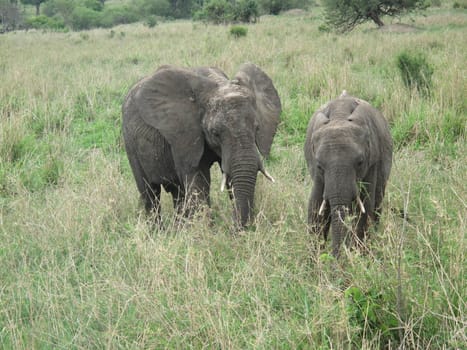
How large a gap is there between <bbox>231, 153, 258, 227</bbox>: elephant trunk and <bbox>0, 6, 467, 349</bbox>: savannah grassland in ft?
0.46

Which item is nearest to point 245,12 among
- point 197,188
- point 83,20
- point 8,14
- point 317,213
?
point 83,20

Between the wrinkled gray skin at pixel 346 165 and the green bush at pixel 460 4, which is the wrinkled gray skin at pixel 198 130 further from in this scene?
the green bush at pixel 460 4

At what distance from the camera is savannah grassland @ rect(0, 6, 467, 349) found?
306 cm

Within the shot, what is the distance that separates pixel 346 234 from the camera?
3.64 meters

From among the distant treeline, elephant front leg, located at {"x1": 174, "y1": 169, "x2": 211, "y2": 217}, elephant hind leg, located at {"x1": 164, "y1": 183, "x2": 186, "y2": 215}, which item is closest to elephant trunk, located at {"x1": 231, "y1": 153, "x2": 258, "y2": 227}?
elephant front leg, located at {"x1": 174, "y1": 169, "x2": 211, "y2": 217}

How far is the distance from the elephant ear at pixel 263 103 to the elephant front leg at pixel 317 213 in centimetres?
68

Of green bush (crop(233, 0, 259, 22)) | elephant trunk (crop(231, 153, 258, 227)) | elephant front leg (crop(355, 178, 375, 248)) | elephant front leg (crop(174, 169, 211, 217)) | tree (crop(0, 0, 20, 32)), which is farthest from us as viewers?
tree (crop(0, 0, 20, 32))

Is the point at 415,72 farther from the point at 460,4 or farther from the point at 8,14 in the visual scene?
the point at 8,14

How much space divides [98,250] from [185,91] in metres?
1.53

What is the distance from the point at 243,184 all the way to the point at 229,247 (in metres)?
0.49

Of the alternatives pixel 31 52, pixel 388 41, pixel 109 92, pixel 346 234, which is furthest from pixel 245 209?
pixel 31 52

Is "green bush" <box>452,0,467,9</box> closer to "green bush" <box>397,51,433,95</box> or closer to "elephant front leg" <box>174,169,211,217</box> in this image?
"green bush" <box>397,51,433,95</box>

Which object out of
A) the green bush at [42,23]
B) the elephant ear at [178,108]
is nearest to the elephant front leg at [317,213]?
the elephant ear at [178,108]

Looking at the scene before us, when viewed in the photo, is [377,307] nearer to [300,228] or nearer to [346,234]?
[346,234]
